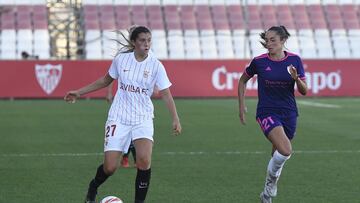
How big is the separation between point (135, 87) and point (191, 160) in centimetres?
557

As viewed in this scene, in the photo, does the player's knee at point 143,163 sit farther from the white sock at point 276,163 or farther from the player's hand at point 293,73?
the player's hand at point 293,73

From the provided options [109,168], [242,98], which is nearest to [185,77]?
[242,98]

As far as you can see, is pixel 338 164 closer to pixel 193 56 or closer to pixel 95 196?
pixel 95 196

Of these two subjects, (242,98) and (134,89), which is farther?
(242,98)

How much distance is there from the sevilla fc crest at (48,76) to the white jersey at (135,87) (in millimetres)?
24190

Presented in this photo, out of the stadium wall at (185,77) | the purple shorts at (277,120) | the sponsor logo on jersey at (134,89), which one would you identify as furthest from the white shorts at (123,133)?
the stadium wall at (185,77)

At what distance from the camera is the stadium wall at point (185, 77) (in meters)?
33.0

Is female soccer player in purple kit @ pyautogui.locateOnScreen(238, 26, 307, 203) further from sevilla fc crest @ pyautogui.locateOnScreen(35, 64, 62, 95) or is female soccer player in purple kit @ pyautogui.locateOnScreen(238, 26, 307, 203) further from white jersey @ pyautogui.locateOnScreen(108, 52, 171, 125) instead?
sevilla fc crest @ pyautogui.locateOnScreen(35, 64, 62, 95)

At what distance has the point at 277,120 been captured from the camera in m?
10.1

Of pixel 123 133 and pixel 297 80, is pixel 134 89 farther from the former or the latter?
pixel 297 80

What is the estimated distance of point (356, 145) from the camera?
56.0ft

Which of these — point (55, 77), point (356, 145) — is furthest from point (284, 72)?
point (55, 77)

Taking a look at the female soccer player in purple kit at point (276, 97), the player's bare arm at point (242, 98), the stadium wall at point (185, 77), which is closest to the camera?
the female soccer player in purple kit at point (276, 97)

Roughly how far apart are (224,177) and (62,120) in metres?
11.7
